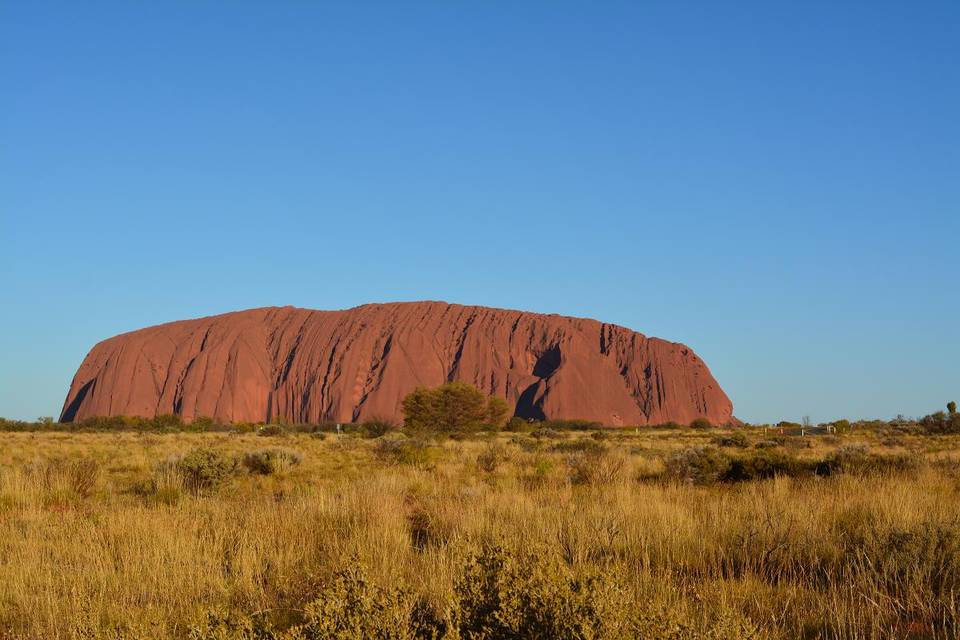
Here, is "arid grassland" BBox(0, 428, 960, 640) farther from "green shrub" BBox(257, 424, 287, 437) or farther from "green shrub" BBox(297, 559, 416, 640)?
"green shrub" BBox(257, 424, 287, 437)

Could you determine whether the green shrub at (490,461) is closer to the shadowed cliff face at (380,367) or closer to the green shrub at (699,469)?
the green shrub at (699,469)

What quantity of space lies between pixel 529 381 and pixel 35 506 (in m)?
75.0

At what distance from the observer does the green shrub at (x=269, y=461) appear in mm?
16875

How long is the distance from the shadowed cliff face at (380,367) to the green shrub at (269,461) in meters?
59.7

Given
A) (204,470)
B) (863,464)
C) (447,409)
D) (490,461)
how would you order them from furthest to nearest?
(447,409)
(490,461)
(863,464)
(204,470)

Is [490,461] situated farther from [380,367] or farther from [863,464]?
[380,367]

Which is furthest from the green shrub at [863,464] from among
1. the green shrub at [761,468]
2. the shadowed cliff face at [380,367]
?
the shadowed cliff face at [380,367]

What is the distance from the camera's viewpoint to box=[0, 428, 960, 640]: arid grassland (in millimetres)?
3115

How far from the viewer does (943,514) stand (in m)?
7.18

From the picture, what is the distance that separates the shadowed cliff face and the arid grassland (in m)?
68.1

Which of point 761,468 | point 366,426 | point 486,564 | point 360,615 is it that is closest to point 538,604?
point 486,564

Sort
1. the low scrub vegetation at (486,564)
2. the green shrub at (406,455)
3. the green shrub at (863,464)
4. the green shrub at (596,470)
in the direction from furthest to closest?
the green shrub at (406,455)
the green shrub at (863,464)
the green shrub at (596,470)
the low scrub vegetation at (486,564)

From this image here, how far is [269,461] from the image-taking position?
55.7ft

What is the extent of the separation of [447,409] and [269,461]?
115 ft
